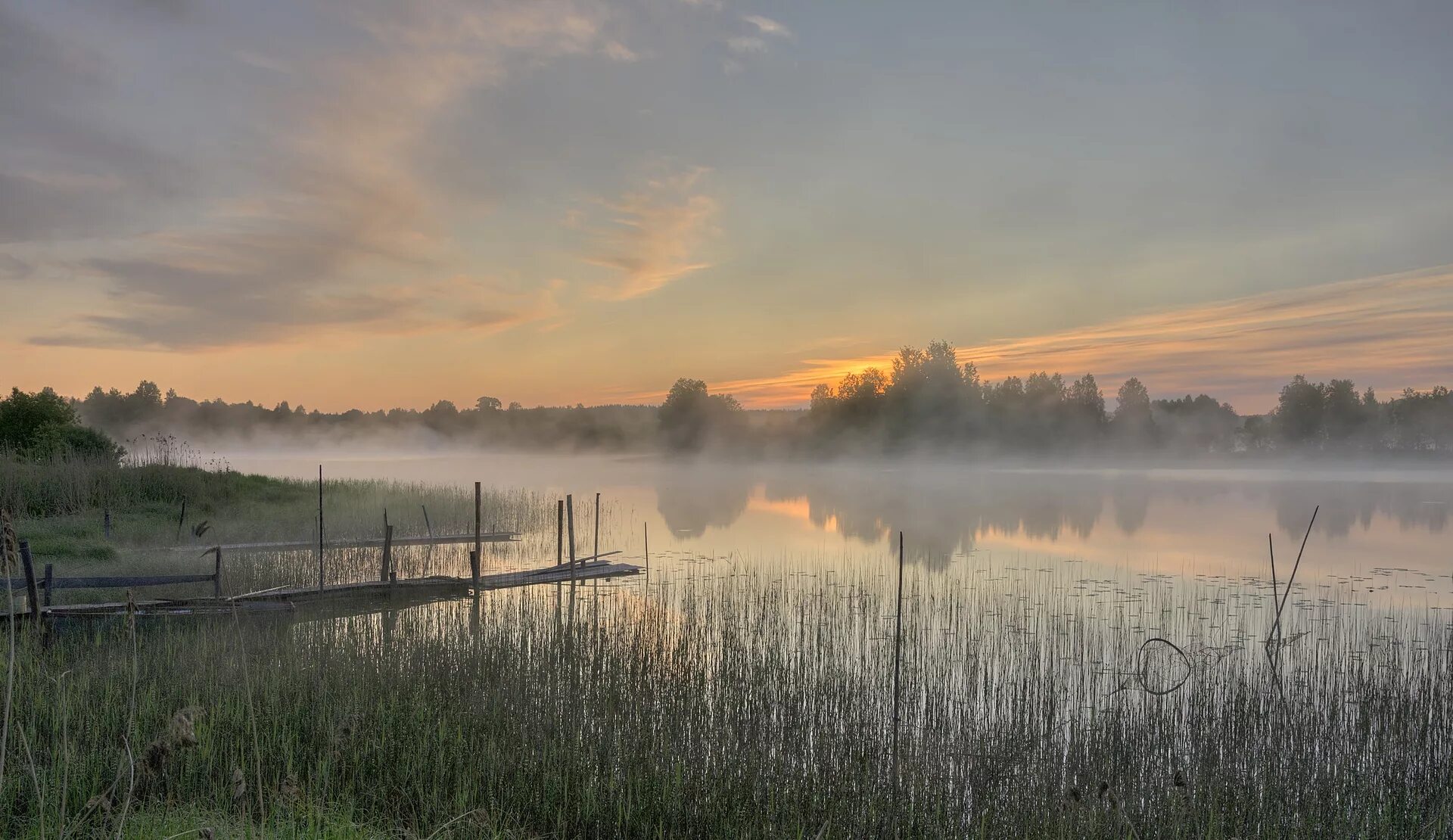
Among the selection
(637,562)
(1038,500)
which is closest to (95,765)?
(637,562)

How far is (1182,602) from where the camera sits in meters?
16.2

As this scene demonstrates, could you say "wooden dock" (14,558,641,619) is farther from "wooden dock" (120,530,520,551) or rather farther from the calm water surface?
the calm water surface

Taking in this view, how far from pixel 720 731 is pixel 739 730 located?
1.16ft

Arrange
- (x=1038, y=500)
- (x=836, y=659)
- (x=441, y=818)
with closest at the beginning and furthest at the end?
(x=441, y=818)
(x=836, y=659)
(x=1038, y=500)

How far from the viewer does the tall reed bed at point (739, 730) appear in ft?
20.8

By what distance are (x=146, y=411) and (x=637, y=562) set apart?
114m

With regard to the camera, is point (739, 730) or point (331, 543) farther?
point (331, 543)

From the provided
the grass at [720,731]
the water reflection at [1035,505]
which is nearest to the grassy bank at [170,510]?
the grass at [720,731]

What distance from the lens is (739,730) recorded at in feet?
27.4

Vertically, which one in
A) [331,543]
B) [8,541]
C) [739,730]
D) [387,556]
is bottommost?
[739,730]

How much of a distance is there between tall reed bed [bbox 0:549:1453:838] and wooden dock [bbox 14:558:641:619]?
0.33m

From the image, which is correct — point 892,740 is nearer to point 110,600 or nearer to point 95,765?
point 95,765

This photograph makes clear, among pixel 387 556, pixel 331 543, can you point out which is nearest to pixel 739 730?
pixel 387 556

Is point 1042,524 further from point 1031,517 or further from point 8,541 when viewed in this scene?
point 8,541
